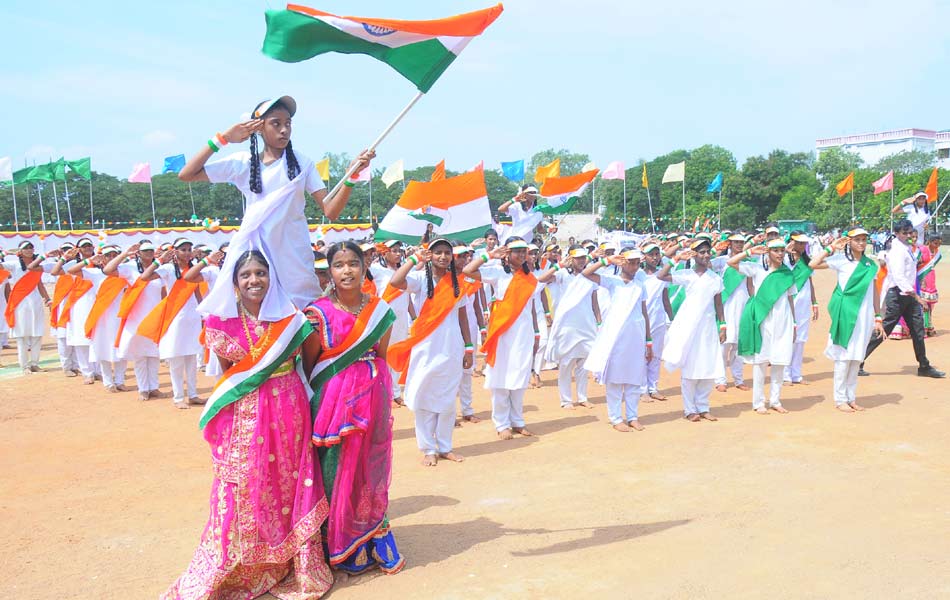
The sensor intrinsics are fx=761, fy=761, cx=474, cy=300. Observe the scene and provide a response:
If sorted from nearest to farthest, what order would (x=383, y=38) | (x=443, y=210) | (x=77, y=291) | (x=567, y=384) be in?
1. (x=383, y=38)
2. (x=443, y=210)
3. (x=567, y=384)
4. (x=77, y=291)

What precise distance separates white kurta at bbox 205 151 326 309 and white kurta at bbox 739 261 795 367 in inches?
247

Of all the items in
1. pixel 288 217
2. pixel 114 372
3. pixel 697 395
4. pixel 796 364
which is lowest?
pixel 796 364

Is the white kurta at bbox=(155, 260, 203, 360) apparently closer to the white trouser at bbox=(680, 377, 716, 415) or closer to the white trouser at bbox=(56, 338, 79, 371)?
the white trouser at bbox=(56, 338, 79, 371)

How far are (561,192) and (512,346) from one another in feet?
15.3

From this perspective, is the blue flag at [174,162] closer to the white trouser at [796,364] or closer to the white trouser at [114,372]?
the white trouser at [114,372]

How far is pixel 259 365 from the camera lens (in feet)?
13.5

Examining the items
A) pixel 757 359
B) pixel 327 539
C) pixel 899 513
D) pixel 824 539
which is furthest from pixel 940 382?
pixel 327 539

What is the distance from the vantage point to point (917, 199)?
13.8m

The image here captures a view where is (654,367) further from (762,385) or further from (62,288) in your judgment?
(62,288)

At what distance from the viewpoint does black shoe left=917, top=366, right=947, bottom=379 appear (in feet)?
34.7

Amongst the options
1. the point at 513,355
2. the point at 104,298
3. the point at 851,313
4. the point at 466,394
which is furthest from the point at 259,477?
the point at 104,298

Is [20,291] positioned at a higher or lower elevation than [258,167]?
lower

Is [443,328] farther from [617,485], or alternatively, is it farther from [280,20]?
[280,20]

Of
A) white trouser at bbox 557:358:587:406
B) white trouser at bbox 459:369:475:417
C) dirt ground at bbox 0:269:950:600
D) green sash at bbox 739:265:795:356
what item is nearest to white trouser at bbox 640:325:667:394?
dirt ground at bbox 0:269:950:600
